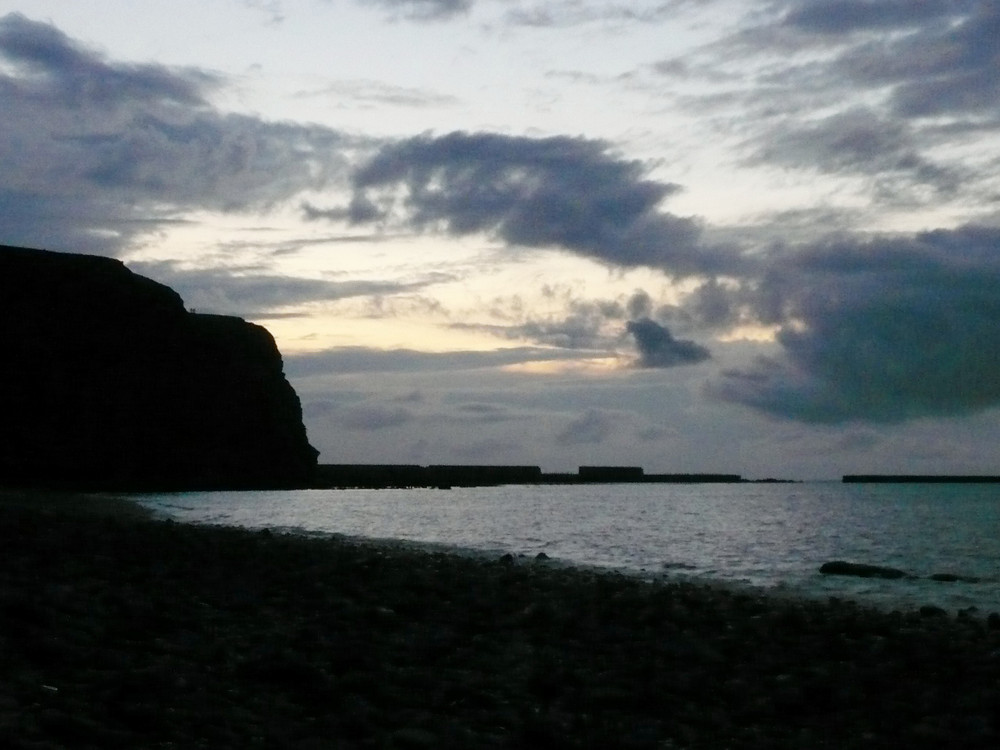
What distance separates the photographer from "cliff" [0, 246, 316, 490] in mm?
109188

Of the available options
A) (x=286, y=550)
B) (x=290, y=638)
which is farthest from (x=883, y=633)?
(x=286, y=550)

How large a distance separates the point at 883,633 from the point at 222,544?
52.3 feet

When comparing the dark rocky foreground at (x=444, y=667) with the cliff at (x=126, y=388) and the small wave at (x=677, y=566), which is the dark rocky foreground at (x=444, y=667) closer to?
the small wave at (x=677, y=566)

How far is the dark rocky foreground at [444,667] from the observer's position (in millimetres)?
8234

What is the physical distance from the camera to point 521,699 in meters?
9.70

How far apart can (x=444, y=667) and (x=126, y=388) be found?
118 metres

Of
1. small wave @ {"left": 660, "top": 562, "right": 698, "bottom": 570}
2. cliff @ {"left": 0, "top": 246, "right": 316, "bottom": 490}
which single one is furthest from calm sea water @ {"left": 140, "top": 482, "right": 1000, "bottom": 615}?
cliff @ {"left": 0, "top": 246, "right": 316, "bottom": 490}

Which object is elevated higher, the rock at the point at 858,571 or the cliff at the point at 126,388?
the cliff at the point at 126,388

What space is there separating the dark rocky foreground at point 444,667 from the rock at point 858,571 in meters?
12.5

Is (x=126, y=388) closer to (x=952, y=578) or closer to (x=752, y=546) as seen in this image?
(x=752, y=546)

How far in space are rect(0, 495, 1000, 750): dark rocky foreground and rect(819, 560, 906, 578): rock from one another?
12.5 meters

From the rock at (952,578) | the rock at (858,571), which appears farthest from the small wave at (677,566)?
the rock at (952,578)

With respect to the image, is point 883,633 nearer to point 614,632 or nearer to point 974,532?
point 614,632

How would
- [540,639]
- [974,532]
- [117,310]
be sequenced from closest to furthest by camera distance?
[540,639]
[974,532]
[117,310]
